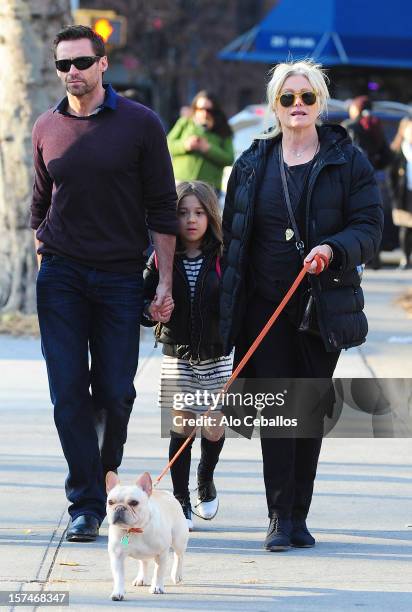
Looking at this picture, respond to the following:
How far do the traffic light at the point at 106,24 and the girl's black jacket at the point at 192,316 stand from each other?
9.78 m

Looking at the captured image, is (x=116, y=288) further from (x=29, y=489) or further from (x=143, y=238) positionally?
(x=29, y=489)

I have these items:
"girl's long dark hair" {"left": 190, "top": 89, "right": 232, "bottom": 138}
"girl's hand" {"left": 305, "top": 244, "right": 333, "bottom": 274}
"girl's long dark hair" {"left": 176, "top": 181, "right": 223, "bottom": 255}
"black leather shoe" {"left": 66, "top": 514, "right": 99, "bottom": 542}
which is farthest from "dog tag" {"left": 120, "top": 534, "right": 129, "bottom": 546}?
"girl's long dark hair" {"left": 190, "top": 89, "right": 232, "bottom": 138}

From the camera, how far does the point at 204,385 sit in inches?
243

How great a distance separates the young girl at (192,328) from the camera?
6113 mm

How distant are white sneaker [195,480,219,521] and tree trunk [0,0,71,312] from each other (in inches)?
258

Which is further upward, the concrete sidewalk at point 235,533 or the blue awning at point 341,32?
the concrete sidewalk at point 235,533

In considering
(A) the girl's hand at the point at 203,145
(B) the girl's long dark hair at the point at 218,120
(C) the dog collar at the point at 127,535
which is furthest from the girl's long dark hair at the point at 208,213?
(B) the girl's long dark hair at the point at 218,120

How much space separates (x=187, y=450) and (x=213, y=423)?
160 mm

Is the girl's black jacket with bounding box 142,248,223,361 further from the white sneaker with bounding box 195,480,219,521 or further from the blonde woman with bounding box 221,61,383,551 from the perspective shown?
the white sneaker with bounding box 195,480,219,521

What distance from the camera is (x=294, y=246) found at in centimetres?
570

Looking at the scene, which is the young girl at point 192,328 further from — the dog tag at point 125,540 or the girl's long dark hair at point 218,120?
the girl's long dark hair at point 218,120

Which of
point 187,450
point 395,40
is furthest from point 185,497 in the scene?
point 395,40

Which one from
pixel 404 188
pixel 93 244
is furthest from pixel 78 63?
pixel 404 188

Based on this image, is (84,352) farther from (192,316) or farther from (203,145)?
(203,145)
